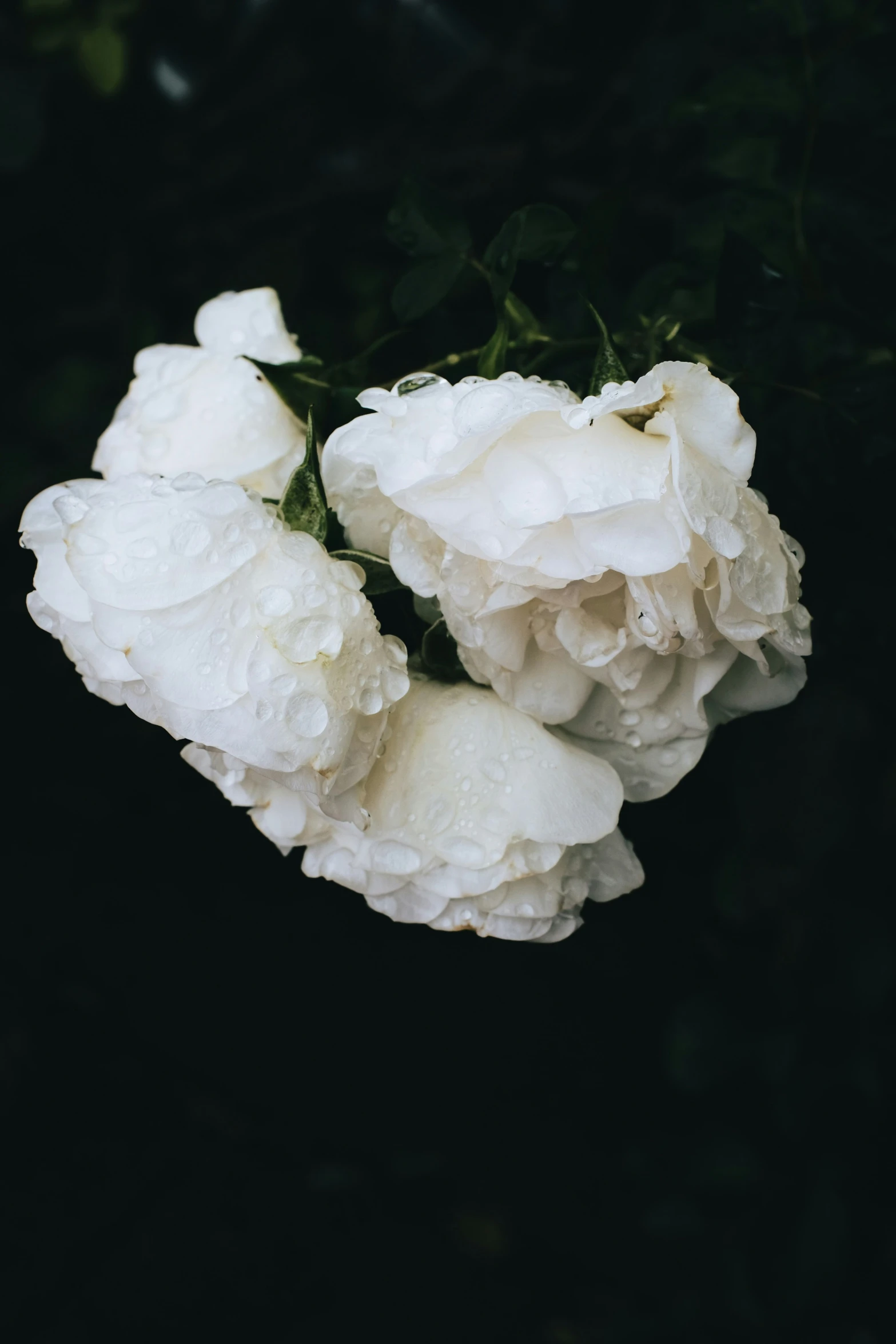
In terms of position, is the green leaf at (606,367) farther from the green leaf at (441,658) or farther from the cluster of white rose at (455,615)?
the green leaf at (441,658)

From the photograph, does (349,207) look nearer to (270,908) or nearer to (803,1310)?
(270,908)

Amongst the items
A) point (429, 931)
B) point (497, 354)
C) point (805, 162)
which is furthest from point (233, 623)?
point (429, 931)

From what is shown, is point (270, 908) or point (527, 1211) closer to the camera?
point (270, 908)

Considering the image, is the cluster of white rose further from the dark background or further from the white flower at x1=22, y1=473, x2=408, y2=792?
the dark background

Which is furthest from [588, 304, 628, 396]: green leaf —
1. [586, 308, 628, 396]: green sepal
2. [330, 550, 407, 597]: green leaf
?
[330, 550, 407, 597]: green leaf

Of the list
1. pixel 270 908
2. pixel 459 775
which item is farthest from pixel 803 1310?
pixel 459 775

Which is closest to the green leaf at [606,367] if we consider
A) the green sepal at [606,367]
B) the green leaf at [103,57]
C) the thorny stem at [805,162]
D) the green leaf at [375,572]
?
the green sepal at [606,367]
